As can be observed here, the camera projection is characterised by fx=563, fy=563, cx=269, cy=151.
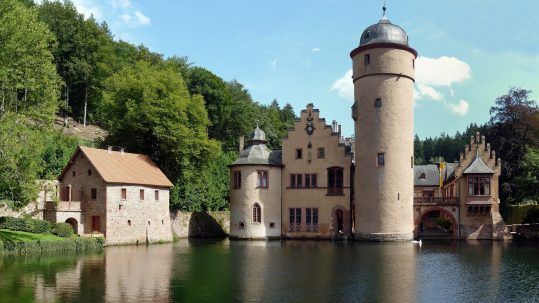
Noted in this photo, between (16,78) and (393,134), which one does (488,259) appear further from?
(16,78)

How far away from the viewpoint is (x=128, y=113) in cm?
Result: 4638

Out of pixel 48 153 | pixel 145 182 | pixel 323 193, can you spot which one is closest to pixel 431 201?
pixel 323 193

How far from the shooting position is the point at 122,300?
56.7 feet

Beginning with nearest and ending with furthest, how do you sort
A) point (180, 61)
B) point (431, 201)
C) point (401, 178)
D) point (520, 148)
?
point (401, 178) → point (431, 201) → point (520, 148) → point (180, 61)

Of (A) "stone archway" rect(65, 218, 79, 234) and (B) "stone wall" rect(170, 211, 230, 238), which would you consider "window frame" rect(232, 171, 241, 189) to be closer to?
(B) "stone wall" rect(170, 211, 230, 238)

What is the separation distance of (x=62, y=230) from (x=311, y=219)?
21.8 meters

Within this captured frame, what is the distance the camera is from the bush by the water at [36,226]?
33219 millimetres

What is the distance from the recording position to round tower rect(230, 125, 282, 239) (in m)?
48.8

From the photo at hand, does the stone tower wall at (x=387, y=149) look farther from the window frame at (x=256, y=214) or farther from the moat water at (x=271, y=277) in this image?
the moat water at (x=271, y=277)

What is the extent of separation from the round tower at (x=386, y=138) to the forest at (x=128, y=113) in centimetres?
1249

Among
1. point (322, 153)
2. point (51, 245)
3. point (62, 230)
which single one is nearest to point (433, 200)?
point (322, 153)

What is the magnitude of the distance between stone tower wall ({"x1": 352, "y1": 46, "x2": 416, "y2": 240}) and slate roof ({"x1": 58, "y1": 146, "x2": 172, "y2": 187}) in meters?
16.2

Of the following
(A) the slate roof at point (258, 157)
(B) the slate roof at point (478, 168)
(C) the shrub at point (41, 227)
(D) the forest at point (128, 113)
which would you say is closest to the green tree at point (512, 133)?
(D) the forest at point (128, 113)

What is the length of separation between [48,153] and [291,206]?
20.9 m
